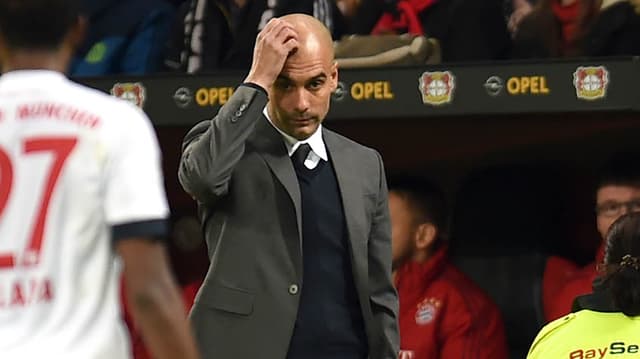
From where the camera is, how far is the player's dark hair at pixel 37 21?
337 centimetres

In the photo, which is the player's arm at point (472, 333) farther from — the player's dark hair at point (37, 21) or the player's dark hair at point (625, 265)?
the player's dark hair at point (37, 21)

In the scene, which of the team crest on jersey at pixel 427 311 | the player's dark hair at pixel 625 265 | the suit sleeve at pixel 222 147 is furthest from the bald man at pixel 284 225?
the team crest on jersey at pixel 427 311

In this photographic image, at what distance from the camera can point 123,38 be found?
761 cm

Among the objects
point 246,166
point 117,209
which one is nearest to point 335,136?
point 246,166

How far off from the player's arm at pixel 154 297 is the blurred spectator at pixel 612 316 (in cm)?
203

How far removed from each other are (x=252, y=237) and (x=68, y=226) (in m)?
1.62

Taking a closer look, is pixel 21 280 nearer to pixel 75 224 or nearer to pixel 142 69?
pixel 75 224

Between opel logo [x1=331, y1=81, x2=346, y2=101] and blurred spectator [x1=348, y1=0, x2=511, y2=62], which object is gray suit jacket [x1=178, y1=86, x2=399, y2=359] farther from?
blurred spectator [x1=348, y1=0, x2=511, y2=62]

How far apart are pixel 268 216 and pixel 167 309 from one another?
5.48 ft

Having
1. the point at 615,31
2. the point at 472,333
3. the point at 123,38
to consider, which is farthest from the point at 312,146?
the point at 123,38

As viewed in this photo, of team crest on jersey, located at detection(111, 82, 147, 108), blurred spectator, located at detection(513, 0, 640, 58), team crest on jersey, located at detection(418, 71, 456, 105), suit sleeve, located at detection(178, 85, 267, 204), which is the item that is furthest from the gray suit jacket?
blurred spectator, located at detection(513, 0, 640, 58)

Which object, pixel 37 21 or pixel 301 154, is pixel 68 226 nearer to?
pixel 37 21

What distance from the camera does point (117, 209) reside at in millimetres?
3340

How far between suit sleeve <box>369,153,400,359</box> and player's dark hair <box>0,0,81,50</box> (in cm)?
189
